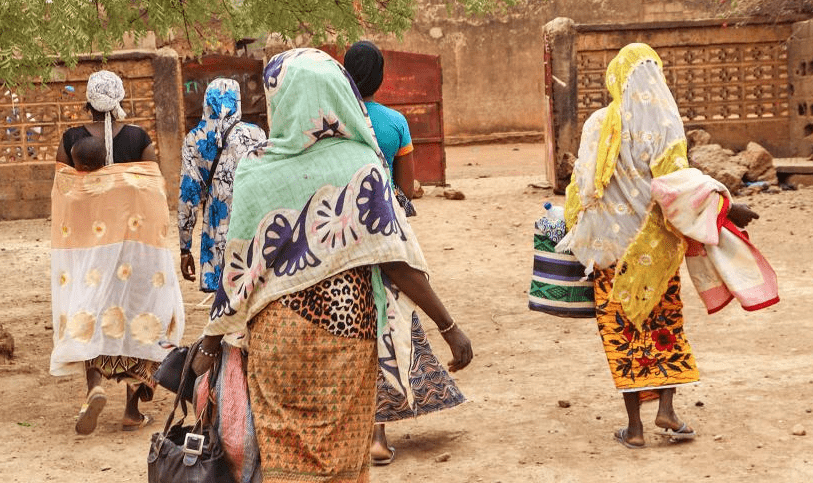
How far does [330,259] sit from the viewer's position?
299 centimetres

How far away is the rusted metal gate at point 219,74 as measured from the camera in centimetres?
1468

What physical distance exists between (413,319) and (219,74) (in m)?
10.7

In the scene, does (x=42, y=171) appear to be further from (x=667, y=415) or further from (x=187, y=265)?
(x=667, y=415)

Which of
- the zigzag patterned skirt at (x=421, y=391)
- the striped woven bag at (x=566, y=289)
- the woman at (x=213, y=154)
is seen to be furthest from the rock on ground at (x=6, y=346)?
the striped woven bag at (x=566, y=289)

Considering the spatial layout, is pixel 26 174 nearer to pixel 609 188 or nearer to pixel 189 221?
pixel 189 221

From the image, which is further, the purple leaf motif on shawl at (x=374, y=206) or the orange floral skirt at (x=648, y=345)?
the orange floral skirt at (x=648, y=345)

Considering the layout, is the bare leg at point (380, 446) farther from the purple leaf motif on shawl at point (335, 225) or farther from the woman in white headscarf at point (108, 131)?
the purple leaf motif on shawl at point (335, 225)

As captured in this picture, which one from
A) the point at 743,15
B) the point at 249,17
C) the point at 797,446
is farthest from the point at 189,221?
the point at 743,15

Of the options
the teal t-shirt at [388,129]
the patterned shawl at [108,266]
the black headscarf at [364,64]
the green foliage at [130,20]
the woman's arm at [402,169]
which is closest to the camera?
the black headscarf at [364,64]

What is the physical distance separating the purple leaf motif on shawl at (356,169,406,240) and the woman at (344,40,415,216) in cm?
145

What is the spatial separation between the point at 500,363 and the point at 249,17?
3106 millimetres

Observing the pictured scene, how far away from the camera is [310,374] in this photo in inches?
119

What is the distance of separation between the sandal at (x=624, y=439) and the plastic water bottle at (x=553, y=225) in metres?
0.91

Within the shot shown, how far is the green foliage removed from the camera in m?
6.07
